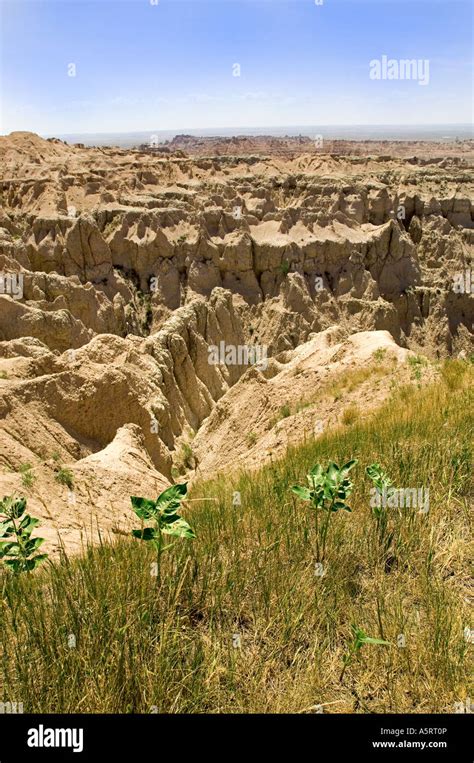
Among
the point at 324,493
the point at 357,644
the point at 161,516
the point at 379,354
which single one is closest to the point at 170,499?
the point at 161,516

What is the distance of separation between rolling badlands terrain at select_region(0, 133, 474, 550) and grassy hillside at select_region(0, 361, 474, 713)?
65 centimetres

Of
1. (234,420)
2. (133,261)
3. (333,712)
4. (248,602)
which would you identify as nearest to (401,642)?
(333,712)

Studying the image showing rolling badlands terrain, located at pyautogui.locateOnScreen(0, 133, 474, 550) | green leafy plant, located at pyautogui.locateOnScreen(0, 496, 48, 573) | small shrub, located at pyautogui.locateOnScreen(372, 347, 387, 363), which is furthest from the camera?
small shrub, located at pyautogui.locateOnScreen(372, 347, 387, 363)

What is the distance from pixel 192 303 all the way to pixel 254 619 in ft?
89.8

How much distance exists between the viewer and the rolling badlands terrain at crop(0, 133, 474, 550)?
9820 mm

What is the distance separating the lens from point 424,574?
304cm

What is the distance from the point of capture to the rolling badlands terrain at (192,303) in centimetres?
982

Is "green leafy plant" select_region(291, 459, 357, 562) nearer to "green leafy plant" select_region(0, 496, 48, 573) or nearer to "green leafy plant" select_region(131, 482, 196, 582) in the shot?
"green leafy plant" select_region(131, 482, 196, 582)

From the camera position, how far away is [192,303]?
96.8ft

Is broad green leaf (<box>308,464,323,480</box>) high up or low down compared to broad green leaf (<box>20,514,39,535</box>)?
up

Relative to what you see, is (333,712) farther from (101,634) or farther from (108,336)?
(108,336)

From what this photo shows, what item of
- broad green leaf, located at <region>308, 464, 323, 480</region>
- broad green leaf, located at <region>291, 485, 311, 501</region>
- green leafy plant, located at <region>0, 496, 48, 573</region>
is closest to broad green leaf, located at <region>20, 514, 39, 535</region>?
green leafy plant, located at <region>0, 496, 48, 573</region>

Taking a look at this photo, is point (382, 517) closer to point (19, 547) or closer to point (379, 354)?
point (19, 547)

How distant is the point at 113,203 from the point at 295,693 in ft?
143
